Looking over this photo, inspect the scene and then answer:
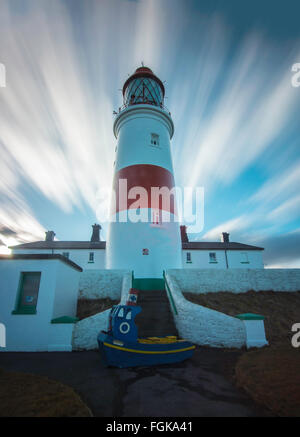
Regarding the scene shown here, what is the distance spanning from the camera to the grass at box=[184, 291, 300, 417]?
359cm

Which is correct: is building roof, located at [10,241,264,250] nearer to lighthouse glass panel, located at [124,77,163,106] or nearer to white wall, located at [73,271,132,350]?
lighthouse glass panel, located at [124,77,163,106]

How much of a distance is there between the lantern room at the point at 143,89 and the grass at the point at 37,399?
690 inches

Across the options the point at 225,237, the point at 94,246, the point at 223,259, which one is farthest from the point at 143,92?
the point at 225,237

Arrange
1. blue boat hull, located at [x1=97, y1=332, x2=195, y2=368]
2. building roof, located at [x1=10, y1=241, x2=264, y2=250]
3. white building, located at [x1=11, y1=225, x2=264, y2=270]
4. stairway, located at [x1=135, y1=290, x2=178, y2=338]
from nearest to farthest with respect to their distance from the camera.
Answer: blue boat hull, located at [x1=97, y1=332, x2=195, y2=368], stairway, located at [x1=135, y1=290, x2=178, y2=338], white building, located at [x1=11, y1=225, x2=264, y2=270], building roof, located at [x1=10, y1=241, x2=264, y2=250]

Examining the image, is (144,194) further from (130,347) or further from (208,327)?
(130,347)

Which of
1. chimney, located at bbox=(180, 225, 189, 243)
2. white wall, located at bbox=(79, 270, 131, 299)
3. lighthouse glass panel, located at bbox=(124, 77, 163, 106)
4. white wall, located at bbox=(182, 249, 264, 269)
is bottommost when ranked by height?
white wall, located at bbox=(79, 270, 131, 299)

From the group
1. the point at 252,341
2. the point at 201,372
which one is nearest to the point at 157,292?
the point at 252,341

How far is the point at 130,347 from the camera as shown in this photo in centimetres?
543

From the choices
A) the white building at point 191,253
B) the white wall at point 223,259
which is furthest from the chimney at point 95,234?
the white wall at point 223,259

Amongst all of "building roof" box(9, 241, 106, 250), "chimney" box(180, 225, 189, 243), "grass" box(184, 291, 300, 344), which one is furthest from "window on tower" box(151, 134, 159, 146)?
"chimney" box(180, 225, 189, 243)

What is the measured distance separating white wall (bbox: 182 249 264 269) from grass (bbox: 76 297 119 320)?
14.9 m

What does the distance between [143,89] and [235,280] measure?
15.8m
